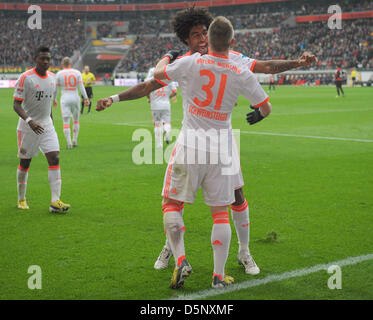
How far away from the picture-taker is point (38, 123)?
730 centimetres

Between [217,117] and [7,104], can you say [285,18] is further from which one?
[217,117]

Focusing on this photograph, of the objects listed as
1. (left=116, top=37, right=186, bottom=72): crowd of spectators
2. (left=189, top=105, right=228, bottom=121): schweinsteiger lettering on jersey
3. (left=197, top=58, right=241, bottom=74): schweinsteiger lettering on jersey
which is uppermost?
(left=116, top=37, right=186, bottom=72): crowd of spectators

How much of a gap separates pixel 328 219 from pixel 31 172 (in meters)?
6.29

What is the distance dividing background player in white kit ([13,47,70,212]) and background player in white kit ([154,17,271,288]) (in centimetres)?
322

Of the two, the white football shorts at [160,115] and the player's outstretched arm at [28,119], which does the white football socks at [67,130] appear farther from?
the player's outstretched arm at [28,119]

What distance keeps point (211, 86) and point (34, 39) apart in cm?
7371

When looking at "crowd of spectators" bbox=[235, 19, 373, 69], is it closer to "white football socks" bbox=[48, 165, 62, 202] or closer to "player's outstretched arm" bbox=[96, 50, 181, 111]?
"white football socks" bbox=[48, 165, 62, 202]

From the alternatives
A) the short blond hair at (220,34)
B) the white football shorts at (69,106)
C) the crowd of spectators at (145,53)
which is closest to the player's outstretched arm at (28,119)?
the short blond hair at (220,34)

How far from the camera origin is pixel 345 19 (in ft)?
220

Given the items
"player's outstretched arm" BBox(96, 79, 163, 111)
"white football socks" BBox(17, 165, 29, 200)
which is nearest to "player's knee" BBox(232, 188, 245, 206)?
"player's outstretched arm" BBox(96, 79, 163, 111)

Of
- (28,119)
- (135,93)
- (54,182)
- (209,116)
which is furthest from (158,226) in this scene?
(209,116)

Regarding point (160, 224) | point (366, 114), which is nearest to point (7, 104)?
point (366, 114)

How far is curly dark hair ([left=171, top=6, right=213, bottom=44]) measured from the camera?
16.7 feet

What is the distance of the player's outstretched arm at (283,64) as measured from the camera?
16.0ft
